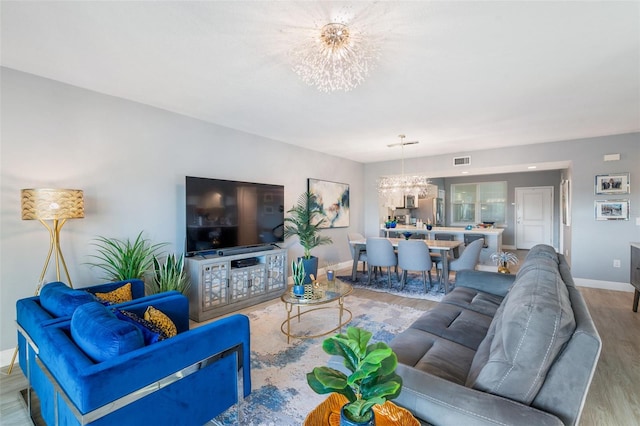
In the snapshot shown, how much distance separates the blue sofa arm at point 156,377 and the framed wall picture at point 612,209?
5.93m

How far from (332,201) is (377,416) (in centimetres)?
536

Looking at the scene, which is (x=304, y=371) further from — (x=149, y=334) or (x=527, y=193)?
(x=527, y=193)

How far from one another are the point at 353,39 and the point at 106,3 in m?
1.55

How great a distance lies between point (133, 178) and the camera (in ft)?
11.0

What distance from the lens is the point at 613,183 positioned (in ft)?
15.6

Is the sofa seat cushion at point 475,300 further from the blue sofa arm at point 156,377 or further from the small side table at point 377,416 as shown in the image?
the blue sofa arm at point 156,377

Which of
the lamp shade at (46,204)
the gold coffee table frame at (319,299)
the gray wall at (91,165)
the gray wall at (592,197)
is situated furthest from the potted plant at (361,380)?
the gray wall at (592,197)

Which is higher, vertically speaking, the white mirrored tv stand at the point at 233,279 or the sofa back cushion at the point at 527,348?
the sofa back cushion at the point at 527,348

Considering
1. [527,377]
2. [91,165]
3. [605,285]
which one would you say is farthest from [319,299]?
[605,285]

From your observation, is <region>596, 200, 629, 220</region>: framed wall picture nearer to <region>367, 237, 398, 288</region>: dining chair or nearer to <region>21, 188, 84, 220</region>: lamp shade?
<region>367, 237, 398, 288</region>: dining chair

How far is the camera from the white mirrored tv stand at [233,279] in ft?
11.7

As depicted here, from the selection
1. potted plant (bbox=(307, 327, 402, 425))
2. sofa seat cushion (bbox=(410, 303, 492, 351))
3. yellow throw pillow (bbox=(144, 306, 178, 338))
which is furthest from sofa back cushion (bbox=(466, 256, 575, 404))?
yellow throw pillow (bbox=(144, 306, 178, 338))

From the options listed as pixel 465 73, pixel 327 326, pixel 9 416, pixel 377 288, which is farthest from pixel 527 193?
pixel 9 416

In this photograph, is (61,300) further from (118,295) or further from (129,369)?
(129,369)
